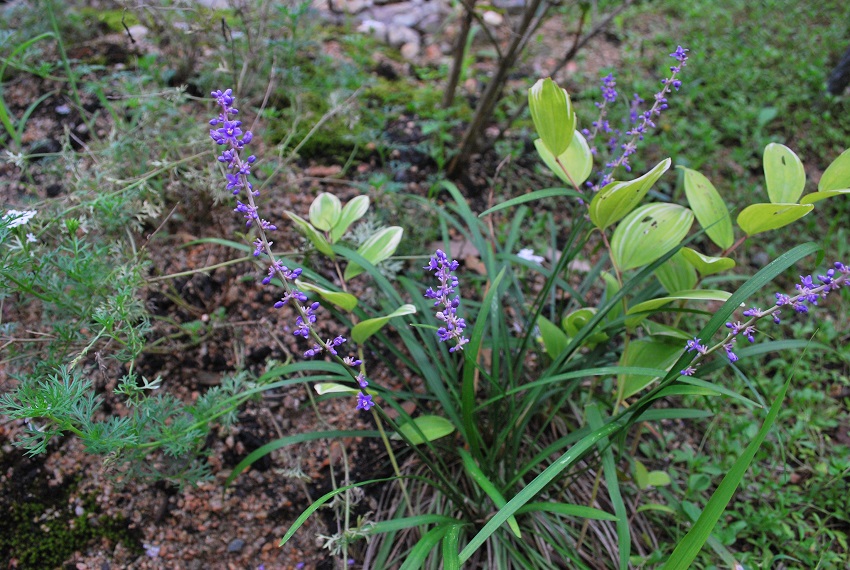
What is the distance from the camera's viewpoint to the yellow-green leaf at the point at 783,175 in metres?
1.48

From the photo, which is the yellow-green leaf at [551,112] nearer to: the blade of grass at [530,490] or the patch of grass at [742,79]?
the blade of grass at [530,490]

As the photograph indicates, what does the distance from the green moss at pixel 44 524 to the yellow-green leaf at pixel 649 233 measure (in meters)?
1.55

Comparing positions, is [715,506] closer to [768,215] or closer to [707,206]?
[768,215]

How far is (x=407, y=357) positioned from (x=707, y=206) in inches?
39.5

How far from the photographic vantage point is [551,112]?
1.47 metres

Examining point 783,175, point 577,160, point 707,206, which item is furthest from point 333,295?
point 783,175

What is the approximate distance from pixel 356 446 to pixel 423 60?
2.24 m

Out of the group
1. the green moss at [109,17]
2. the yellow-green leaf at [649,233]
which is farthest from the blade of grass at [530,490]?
the green moss at [109,17]

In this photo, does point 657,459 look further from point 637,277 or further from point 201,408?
point 201,408

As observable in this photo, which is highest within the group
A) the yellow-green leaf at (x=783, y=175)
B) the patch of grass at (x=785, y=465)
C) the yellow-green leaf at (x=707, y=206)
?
the yellow-green leaf at (x=783, y=175)

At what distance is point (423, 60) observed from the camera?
10.8ft

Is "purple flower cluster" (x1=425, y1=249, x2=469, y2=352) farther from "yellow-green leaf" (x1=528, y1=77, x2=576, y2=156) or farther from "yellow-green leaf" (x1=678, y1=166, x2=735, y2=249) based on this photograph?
→ "yellow-green leaf" (x1=678, y1=166, x2=735, y2=249)

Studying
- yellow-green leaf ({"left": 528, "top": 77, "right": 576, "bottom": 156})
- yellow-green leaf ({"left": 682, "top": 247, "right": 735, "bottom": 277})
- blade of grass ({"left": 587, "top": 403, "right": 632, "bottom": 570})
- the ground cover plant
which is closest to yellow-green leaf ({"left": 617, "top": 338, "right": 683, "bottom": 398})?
the ground cover plant

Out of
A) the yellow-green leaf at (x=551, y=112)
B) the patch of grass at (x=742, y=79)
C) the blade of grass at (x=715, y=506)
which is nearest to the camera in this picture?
the blade of grass at (x=715, y=506)
